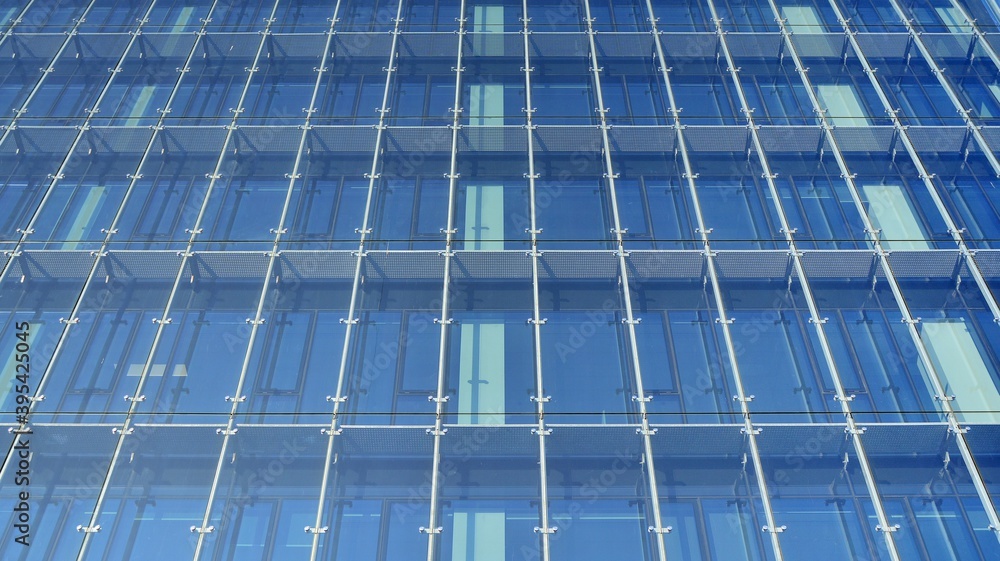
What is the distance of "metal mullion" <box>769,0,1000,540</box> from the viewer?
1048cm

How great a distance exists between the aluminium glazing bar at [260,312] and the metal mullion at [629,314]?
4.37 m

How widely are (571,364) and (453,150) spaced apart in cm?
425

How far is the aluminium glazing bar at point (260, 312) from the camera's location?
33.9ft

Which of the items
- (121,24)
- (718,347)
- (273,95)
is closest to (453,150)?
(273,95)

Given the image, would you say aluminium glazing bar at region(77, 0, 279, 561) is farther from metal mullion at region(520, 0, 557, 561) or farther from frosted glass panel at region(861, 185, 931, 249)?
frosted glass panel at region(861, 185, 931, 249)

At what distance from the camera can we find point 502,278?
1273 cm

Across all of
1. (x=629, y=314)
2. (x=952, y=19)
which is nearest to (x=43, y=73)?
(x=629, y=314)

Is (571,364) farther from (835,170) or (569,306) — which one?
(835,170)

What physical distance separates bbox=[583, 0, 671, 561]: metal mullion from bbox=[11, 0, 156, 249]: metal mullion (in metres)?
7.64

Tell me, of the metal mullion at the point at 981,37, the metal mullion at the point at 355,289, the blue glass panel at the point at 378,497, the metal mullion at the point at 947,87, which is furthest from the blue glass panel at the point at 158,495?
the metal mullion at the point at 981,37

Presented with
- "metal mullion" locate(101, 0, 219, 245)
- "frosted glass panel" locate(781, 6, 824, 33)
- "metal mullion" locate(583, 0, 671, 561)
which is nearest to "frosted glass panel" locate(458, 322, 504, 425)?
"metal mullion" locate(583, 0, 671, 561)

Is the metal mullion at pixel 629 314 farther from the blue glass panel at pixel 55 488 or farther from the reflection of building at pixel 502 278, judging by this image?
the blue glass panel at pixel 55 488

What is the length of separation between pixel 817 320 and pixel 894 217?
7.99 feet

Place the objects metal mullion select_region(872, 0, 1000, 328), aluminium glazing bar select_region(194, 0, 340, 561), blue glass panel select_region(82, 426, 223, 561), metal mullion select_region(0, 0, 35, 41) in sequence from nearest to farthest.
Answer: blue glass panel select_region(82, 426, 223, 561), aluminium glazing bar select_region(194, 0, 340, 561), metal mullion select_region(872, 0, 1000, 328), metal mullion select_region(0, 0, 35, 41)
